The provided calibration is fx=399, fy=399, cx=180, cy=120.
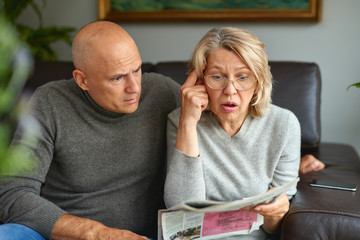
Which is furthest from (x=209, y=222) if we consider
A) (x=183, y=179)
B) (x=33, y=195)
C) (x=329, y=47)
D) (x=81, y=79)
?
(x=329, y=47)

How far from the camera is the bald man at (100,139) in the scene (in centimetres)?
139

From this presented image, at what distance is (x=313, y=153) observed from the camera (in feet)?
6.10

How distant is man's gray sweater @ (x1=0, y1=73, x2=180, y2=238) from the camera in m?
1.41

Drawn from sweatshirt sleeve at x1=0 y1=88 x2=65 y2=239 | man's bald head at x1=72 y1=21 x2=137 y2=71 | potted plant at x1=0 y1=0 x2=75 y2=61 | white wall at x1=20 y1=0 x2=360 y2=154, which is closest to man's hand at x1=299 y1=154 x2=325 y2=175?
white wall at x1=20 y1=0 x2=360 y2=154

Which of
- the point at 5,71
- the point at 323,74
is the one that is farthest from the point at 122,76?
the point at 323,74

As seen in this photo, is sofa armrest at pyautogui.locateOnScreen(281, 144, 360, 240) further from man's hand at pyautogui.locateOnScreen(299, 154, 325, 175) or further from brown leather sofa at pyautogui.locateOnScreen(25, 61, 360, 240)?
man's hand at pyautogui.locateOnScreen(299, 154, 325, 175)

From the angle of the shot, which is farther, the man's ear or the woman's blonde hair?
the man's ear

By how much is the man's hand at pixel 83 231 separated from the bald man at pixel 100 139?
0.31 ft

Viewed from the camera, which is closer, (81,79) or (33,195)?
(33,195)

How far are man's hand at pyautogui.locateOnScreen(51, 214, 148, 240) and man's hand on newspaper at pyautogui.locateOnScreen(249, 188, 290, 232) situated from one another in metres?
0.39

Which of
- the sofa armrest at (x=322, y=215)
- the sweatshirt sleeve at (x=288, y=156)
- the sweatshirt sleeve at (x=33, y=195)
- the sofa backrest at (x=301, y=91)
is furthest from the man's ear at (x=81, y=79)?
the sofa armrest at (x=322, y=215)

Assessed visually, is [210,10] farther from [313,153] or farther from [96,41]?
[96,41]

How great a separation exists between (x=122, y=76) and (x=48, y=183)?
1.60 ft

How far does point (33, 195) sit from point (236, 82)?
2.51ft
